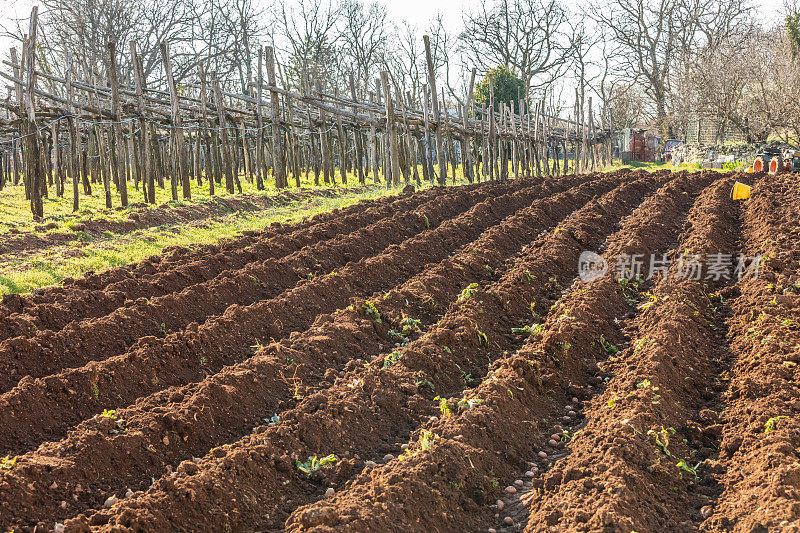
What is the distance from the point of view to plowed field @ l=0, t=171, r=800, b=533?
391 cm

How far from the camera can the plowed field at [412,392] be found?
154 inches

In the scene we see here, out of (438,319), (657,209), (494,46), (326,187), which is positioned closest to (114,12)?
(326,187)

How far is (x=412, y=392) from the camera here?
5449 millimetres

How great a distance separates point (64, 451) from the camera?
443cm

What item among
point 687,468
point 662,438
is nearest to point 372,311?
point 662,438

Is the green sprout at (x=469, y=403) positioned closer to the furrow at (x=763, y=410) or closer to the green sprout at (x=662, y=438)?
the green sprout at (x=662, y=438)

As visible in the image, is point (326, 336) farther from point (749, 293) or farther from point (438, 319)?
point (749, 293)

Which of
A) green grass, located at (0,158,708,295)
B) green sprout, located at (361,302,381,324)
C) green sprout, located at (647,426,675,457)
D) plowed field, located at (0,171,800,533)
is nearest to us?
plowed field, located at (0,171,800,533)

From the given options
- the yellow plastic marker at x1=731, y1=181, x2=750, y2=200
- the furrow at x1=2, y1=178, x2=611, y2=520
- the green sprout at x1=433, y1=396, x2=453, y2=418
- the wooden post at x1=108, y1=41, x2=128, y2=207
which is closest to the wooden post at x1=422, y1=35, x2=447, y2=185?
the yellow plastic marker at x1=731, y1=181, x2=750, y2=200

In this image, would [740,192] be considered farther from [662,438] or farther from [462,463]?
[462,463]

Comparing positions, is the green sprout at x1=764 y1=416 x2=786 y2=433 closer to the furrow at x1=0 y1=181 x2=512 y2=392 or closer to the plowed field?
the plowed field

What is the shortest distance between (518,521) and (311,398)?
1711mm

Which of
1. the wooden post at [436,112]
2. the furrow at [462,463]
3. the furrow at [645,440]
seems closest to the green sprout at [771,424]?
the furrow at [645,440]

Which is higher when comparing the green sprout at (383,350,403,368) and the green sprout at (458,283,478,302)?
the green sprout at (458,283,478,302)
